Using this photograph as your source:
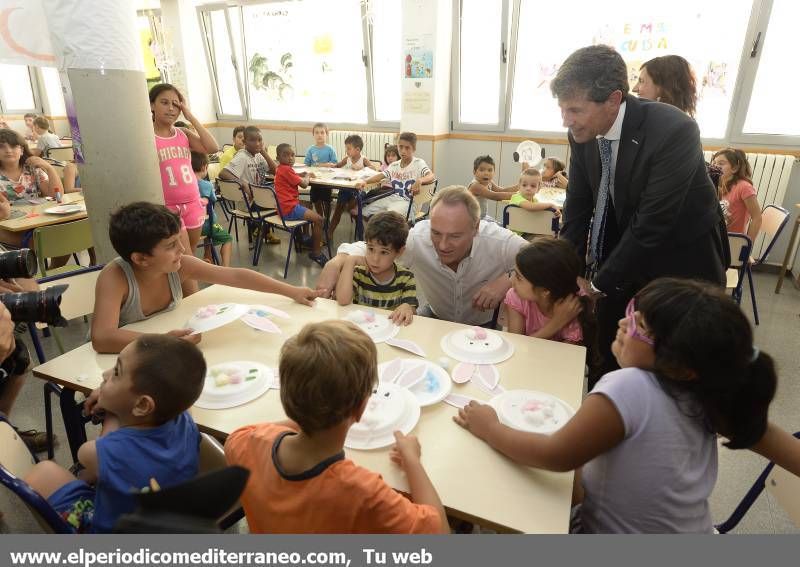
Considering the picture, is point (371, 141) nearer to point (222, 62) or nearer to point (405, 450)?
point (222, 62)

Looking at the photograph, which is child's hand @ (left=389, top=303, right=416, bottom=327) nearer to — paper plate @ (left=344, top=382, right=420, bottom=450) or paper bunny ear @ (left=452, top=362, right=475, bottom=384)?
paper bunny ear @ (left=452, top=362, right=475, bottom=384)

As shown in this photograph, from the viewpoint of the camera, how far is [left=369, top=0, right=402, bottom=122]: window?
6387 mm

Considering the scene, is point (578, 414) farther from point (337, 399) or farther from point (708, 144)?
point (708, 144)

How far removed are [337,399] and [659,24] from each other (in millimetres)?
5726

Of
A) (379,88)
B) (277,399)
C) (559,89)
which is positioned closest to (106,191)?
(277,399)

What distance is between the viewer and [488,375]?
1.43 m

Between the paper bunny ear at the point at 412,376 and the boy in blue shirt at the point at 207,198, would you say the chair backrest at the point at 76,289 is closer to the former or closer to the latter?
the paper bunny ear at the point at 412,376

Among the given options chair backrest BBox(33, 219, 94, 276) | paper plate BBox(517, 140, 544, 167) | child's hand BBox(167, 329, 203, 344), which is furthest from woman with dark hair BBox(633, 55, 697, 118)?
paper plate BBox(517, 140, 544, 167)

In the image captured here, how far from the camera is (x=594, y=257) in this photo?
2.09m

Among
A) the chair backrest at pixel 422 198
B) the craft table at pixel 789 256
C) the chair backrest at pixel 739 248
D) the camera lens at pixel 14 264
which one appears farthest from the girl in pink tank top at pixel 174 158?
the craft table at pixel 789 256

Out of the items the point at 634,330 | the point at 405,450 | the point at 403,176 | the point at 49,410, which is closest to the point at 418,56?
the point at 403,176

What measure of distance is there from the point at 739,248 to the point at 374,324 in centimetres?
258

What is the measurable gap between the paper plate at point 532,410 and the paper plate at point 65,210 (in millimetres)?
3466
